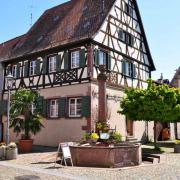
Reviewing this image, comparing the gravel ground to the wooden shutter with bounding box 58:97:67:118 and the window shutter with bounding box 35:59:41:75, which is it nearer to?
the wooden shutter with bounding box 58:97:67:118

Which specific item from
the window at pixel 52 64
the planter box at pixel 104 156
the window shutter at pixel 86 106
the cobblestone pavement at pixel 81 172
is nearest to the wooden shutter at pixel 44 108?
the window at pixel 52 64

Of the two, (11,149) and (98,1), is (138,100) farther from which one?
(98,1)

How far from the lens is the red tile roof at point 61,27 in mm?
20253

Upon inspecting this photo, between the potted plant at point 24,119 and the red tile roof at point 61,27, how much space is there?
15.0 feet

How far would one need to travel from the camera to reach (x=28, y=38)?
25016mm

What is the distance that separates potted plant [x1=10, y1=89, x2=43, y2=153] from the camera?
17.3 meters

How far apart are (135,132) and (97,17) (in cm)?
898

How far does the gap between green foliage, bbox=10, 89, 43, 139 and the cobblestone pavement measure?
4.80m

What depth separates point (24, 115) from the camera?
1772 cm

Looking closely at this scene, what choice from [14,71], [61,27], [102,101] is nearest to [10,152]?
[102,101]

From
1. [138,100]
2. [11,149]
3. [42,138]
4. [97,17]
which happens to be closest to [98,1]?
[97,17]

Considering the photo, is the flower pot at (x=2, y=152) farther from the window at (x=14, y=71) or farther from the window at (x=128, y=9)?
the window at (x=128, y=9)

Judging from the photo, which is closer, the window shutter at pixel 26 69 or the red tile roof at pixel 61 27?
the red tile roof at pixel 61 27

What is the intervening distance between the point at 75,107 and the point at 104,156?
7.69 m
